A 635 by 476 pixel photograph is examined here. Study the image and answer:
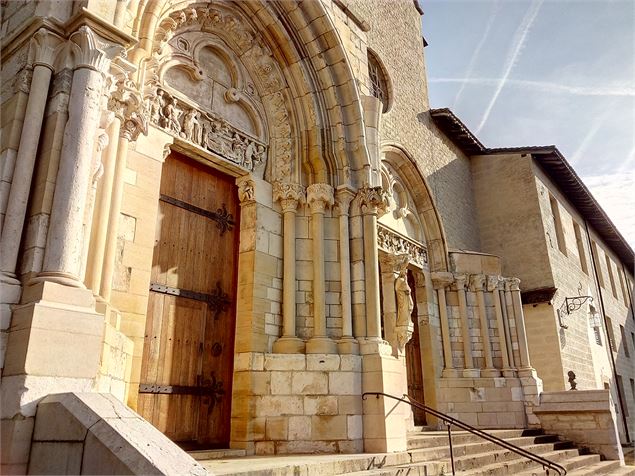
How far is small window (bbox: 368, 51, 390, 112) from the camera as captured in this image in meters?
10.5

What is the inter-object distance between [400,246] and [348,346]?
4.34 m

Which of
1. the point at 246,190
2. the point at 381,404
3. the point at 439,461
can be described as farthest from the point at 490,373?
the point at 246,190

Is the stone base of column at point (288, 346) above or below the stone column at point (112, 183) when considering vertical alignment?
below

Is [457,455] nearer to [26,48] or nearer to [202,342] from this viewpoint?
[202,342]

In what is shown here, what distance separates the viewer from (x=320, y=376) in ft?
17.3

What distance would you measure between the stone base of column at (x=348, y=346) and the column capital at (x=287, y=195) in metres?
1.64

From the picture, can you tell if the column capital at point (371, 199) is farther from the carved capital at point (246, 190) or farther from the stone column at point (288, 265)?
the carved capital at point (246, 190)

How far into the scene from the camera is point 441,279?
10.1 meters

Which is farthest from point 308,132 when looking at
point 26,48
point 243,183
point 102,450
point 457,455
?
point 102,450

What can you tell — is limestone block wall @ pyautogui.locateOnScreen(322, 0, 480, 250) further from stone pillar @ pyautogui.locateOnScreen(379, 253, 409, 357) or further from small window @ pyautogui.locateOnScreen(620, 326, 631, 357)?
small window @ pyautogui.locateOnScreen(620, 326, 631, 357)

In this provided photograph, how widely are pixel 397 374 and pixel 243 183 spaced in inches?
109

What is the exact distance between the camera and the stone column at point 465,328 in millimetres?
9703

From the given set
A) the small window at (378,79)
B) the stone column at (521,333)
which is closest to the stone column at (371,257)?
the small window at (378,79)

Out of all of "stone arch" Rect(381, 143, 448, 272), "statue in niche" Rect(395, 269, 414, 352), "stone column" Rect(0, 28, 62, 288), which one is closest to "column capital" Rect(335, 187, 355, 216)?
"statue in niche" Rect(395, 269, 414, 352)
